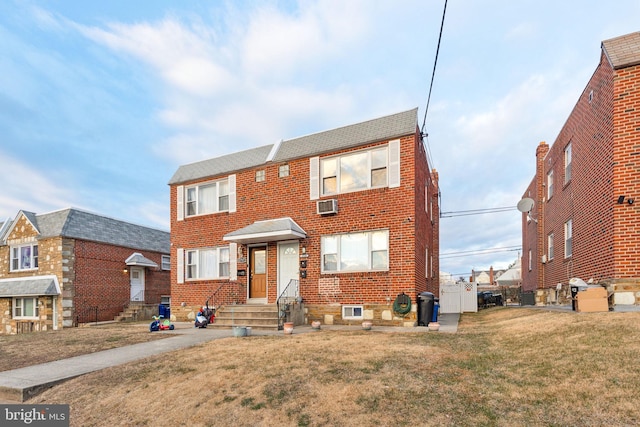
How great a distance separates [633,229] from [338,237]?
26.8ft

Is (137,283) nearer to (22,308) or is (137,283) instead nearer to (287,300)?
(22,308)

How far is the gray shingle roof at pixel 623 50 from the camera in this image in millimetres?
9164

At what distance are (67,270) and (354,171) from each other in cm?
1707

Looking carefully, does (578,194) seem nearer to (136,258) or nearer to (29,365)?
(29,365)

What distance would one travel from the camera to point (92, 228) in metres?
21.6

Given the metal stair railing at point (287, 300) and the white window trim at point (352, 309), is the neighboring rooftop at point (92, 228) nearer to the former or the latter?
the metal stair railing at point (287, 300)

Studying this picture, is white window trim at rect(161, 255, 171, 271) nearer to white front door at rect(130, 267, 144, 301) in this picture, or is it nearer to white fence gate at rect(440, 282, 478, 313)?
white front door at rect(130, 267, 144, 301)

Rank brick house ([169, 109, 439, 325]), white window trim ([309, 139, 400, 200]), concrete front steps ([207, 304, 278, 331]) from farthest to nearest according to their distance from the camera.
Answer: white window trim ([309, 139, 400, 200])
brick house ([169, 109, 439, 325])
concrete front steps ([207, 304, 278, 331])

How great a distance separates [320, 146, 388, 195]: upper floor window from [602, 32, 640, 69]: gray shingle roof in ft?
21.2

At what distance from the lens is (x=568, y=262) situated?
13383mm

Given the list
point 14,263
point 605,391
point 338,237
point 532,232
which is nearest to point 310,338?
point 338,237

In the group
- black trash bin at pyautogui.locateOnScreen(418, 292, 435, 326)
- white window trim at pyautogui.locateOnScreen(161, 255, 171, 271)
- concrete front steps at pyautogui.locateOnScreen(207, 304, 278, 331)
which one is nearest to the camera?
black trash bin at pyautogui.locateOnScreen(418, 292, 435, 326)

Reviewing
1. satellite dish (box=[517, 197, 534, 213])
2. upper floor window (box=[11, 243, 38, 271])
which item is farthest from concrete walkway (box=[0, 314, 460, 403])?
upper floor window (box=[11, 243, 38, 271])

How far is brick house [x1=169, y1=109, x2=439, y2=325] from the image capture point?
1205 centimetres
